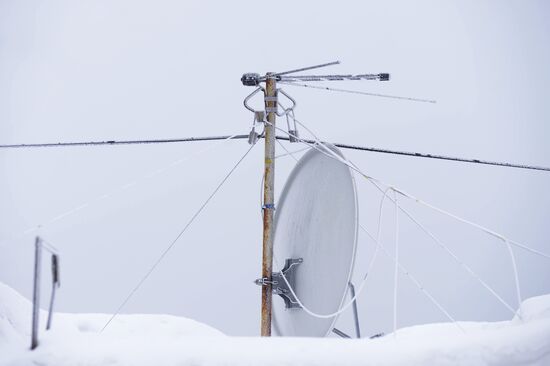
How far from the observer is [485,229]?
5.50 meters

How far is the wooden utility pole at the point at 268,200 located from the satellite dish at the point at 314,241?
6.0 inches

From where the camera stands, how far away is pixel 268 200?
792 centimetres

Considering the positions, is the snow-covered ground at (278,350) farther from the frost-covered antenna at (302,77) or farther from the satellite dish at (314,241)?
the frost-covered antenna at (302,77)

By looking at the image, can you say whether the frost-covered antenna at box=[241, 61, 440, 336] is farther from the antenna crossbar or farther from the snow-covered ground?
the snow-covered ground

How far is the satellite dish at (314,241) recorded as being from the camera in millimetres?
6047

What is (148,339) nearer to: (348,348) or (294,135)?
(348,348)

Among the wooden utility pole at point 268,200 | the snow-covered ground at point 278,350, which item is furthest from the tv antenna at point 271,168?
the snow-covered ground at point 278,350

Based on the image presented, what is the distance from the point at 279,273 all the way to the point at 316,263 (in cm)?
94

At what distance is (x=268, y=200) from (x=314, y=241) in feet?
3.71

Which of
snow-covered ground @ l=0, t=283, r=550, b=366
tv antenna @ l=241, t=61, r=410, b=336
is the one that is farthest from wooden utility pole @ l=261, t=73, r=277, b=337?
snow-covered ground @ l=0, t=283, r=550, b=366

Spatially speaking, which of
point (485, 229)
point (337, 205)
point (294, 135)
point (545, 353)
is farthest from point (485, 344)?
point (294, 135)

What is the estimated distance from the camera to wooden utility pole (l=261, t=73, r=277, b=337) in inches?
307

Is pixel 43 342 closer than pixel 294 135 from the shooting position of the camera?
Yes

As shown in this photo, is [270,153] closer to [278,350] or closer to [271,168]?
[271,168]
